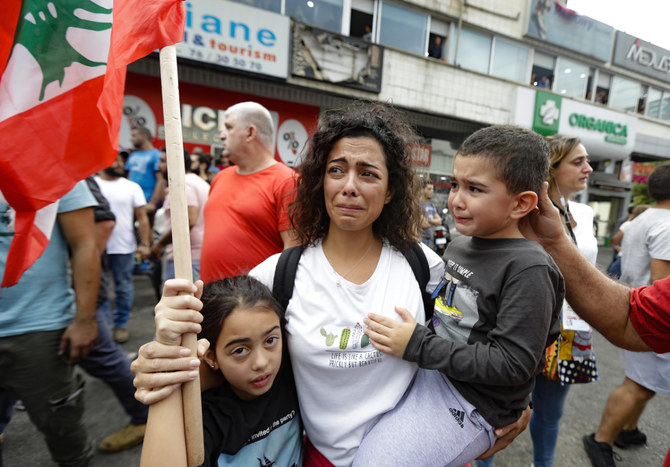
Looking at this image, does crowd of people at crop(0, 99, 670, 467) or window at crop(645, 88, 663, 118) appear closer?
crowd of people at crop(0, 99, 670, 467)

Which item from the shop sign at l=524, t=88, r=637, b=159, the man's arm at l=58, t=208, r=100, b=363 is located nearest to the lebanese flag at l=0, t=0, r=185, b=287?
the man's arm at l=58, t=208, r=100, b=363

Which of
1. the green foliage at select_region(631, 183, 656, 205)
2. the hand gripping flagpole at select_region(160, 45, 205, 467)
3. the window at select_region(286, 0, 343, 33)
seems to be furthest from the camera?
the green foliage at select_region(631, 183, 656, 205)

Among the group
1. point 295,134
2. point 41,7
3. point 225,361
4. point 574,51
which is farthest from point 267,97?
point 574,51

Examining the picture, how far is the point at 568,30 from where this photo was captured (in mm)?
12023

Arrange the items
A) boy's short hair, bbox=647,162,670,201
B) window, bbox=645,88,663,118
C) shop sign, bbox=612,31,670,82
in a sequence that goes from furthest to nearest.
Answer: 1. window, bbox=645,88,663,118
2. shop sign, bbox=612,31,670,82
3. boy's short hair, bbox=647,162,670,201

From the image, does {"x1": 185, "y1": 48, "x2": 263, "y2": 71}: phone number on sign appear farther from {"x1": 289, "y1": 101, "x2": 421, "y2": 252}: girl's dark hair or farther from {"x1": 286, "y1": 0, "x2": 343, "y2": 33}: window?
{"x1": 289, "y1": 101, "x2": 421, "y2": 252}: girl's dark hair

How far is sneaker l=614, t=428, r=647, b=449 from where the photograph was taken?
2635mm

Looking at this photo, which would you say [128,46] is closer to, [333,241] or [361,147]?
[361,147]

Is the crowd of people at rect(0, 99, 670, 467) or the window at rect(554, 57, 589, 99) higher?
the window at rect(554, 57, 589, 99)

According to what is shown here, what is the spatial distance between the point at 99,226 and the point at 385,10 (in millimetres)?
10143

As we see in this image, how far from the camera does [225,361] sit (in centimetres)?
111

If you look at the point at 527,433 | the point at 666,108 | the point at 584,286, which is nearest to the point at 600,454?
the point at 527,433

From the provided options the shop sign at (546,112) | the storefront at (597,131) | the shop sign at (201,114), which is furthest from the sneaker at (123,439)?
the shop sign at (546,112)

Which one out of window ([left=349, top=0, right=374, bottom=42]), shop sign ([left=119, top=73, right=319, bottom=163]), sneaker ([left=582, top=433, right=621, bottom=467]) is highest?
window ([left=349, top=0, right=374, bottom=42])
